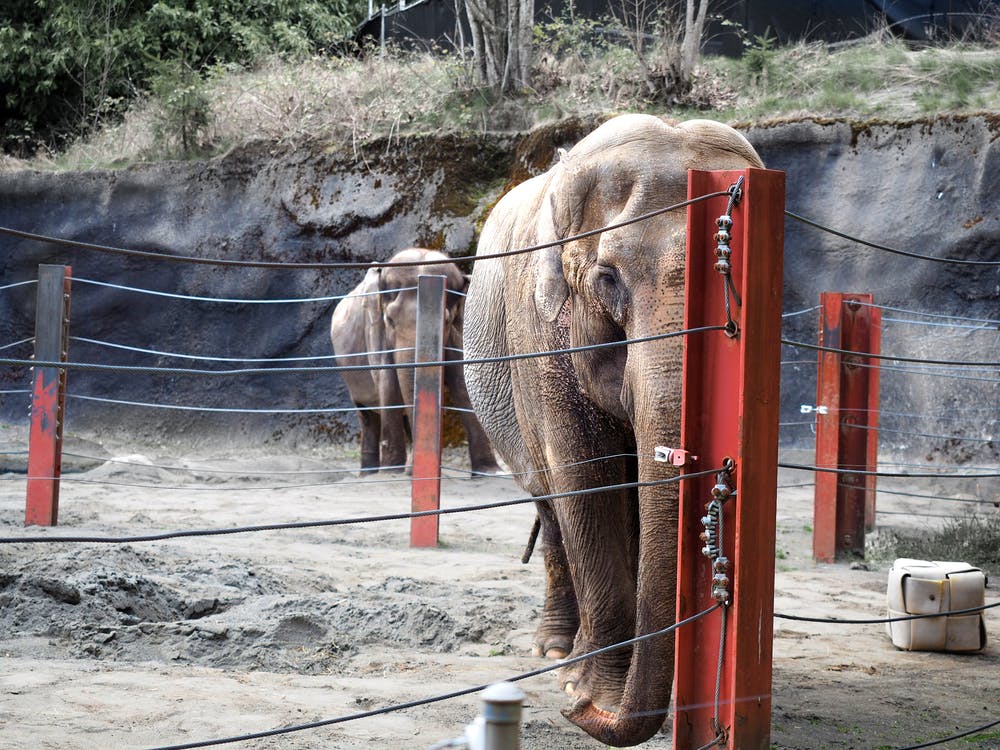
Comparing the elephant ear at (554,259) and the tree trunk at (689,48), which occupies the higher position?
the tree trunk at (689,48)

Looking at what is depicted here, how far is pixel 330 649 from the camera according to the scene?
5.04 meters

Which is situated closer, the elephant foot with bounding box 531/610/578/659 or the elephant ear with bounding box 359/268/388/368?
the elephant foot with bounding box 531/610/578/659

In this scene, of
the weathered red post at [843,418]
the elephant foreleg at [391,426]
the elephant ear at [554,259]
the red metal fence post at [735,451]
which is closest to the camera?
the red metal fence post at [735,451]

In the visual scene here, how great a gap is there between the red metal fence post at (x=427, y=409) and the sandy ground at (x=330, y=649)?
11.9 inches

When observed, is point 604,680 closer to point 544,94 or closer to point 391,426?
point 391,426

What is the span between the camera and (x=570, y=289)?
4.10 meters

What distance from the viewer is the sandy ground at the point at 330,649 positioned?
13.0 ft

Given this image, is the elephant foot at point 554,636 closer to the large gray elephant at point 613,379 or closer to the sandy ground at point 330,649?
the sandy ground at point 330,649

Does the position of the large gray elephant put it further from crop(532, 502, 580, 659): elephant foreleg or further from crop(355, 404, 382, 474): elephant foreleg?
crop(355, 404, 382, 474): elephant foreleg

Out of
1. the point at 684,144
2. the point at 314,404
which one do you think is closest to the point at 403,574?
the point at 684,144

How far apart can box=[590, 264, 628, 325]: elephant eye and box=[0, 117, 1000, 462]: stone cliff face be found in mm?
8249

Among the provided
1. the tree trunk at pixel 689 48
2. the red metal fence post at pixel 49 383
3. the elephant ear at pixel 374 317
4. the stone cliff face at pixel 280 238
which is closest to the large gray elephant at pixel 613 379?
the red metal fence post at pixel 49 383

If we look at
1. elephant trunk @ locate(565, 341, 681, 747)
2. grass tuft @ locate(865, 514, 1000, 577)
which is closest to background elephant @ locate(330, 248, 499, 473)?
grass tuft @ locate(865, 514, 1000, 577)

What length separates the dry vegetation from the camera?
1205 centimetres
